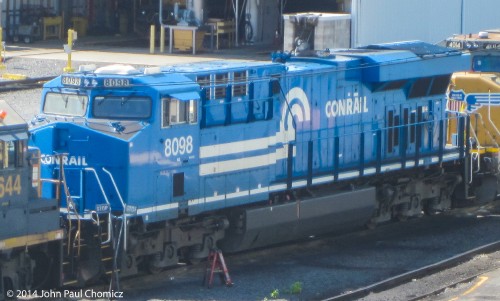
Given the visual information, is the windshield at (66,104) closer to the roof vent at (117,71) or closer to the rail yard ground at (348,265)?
the roof vent at (117,71)

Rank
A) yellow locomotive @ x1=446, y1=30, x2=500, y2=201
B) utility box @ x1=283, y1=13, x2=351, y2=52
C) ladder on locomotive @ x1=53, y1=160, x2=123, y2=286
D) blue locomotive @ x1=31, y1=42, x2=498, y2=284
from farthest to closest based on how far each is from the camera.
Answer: utility box @ x1=283, y1=13, x2=351, y2=52 < yellow locomotive @ x1=446, y1=30, x2=500, y2=201 < blue locomotive @ x1=31, y1=42, x2=498, y2=284 < ladder on locomotive @ x1=53, y1=160, x2=123, y2=286

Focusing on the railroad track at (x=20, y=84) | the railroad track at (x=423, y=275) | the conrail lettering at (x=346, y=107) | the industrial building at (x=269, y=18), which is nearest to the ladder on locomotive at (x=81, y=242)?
the railroad track at (x=423, y=275)

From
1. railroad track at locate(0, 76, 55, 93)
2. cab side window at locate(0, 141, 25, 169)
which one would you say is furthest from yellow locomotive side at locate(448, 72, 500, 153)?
railroad track at locate(0, 76, 55, 93)

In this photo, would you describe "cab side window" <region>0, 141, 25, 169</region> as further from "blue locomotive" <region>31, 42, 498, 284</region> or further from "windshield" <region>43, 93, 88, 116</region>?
"windshield" <region>43, 93, 88, 116</region>

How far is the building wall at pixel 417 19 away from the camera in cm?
4044

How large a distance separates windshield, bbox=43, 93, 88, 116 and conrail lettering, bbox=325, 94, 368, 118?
5430mm

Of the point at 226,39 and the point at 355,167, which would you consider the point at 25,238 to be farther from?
the point at 226,39

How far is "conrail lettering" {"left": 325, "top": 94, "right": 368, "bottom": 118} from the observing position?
2047 centimetres

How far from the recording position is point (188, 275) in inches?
701

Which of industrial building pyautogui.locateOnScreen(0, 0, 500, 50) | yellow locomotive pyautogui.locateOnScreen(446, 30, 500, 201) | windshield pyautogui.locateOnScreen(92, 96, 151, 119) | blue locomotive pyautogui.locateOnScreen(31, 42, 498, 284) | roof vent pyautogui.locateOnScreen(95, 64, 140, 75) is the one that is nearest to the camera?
blue locomotive pyautogui.locateOnScreen(31, 42, 498, 284)

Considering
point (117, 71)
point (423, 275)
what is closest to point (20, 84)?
point (117, 71)

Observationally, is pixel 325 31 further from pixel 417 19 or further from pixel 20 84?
pixel 20 84

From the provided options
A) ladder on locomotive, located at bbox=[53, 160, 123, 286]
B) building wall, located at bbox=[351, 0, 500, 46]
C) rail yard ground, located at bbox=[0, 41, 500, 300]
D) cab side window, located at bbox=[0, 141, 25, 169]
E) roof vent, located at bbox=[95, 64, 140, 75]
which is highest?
building wall, located at bbox=[351, 0, 500, 46]

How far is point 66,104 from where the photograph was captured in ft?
55.4
